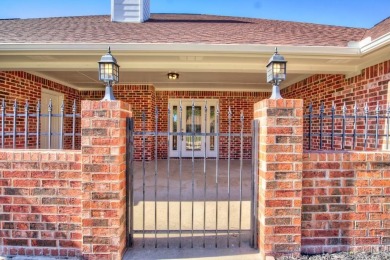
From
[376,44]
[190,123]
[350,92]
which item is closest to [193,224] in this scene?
[376,44]

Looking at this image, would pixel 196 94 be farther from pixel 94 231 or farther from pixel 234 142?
pixel 94 231

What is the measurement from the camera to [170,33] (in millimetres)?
5070

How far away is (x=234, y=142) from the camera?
958 cm

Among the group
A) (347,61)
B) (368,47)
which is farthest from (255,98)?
(368,47)

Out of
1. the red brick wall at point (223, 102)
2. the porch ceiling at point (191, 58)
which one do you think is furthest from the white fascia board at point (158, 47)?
the red brick wall at point (223, 102)

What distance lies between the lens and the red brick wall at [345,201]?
2.60 meters

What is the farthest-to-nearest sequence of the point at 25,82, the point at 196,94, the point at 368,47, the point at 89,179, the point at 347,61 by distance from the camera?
1. the point at 196,94
2. the point at 25,82
3. the point at 347,61
4. the point at 368,47
5. the point at 89,179

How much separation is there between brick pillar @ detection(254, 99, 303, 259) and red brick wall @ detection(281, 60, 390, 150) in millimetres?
2571

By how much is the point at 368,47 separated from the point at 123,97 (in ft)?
22.5

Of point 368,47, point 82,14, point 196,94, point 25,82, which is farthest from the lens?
point 196,94

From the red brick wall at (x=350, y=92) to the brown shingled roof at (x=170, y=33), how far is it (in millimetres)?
807

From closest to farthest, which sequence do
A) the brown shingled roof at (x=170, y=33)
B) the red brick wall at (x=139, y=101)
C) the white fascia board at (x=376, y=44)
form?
the white fascia board at (x=376, y=44) < the brown shingled roof at (x=170, y=33) < the red brick wall at (x=139, y=101)

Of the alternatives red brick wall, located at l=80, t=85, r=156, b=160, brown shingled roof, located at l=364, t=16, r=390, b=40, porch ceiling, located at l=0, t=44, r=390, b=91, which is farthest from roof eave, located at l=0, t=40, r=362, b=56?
red brick wall, located at l=80, t=85, r=156, b=160

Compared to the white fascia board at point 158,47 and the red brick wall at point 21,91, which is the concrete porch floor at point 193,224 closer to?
the white fascia board at point 158,47
